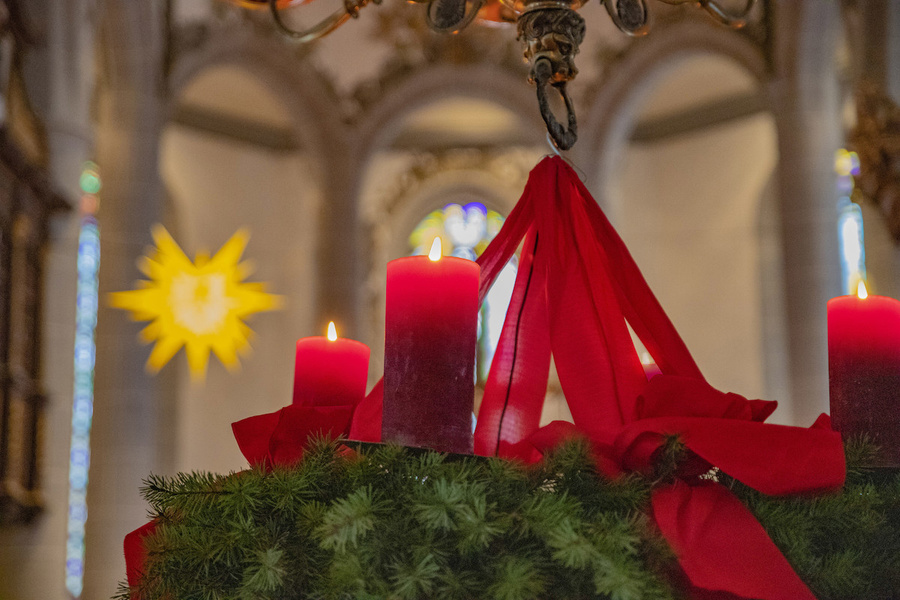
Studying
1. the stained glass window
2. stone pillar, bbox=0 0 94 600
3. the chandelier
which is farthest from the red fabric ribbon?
the stained glass window

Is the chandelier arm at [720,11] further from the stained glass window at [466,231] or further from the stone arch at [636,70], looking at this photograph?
the stained glass window at [466,231]

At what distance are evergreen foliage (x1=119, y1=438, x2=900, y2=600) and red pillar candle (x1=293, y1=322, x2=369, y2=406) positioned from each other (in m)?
0.30

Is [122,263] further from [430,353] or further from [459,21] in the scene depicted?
[430,353]

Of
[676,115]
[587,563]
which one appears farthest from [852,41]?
[587,563]

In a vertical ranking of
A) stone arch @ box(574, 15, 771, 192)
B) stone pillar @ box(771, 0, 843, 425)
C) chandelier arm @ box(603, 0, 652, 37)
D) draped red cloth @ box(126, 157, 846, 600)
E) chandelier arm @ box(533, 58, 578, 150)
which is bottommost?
draped red cloth @ box(126, 157, 846, 600)

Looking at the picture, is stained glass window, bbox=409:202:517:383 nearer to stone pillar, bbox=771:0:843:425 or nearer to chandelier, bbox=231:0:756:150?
stone pillar, bbox=771:0:843:425

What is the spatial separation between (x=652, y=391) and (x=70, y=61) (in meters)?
4.81

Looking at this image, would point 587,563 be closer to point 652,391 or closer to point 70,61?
point 652,391

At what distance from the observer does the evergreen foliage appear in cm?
62

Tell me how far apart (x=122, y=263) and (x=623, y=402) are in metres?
5.23

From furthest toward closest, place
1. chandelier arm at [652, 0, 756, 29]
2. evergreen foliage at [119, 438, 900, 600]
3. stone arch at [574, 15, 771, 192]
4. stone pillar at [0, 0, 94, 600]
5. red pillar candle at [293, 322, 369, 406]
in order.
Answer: stone arch at [574, 15, 771, 192]
stone pillar at [0, 0, 94, 600]
chandelier arm at [652, 0, 756, 29]
red pillar candle at [293, 322, 369, 406]
evergreen foliage at [119, 438, 900, 600]

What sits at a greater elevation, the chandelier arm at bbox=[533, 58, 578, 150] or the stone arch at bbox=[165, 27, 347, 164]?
the stone arch at bbox=[165, 27, 347, 164]

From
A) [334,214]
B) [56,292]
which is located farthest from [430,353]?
[334,214]

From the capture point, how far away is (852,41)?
5.24 m
